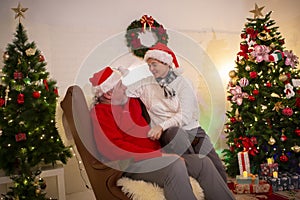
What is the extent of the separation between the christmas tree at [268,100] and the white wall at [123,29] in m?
0.72

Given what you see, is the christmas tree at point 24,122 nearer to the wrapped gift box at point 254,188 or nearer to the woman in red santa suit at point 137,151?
the woman in red santa suit at point 137,151

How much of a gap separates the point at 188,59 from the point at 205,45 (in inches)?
12.4

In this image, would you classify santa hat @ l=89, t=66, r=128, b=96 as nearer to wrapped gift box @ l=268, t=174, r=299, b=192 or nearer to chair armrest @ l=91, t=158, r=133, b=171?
chair armrest @ l=91, t=158, r=133, b=171

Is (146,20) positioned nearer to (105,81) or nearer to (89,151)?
(105,81)

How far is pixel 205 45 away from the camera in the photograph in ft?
14.0

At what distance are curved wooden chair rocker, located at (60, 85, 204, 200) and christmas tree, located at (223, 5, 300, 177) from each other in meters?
1.53

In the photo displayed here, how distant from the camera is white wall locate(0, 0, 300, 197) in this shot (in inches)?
135

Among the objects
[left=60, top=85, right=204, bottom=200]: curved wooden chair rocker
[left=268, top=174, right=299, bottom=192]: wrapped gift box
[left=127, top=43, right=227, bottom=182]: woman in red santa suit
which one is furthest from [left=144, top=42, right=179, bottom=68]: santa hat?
[left=268, top=174, right=299, bottom=192]: wrapped gift box

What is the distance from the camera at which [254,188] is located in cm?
320

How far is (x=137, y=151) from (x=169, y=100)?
671mm

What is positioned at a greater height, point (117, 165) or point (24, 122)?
point (24, 122)

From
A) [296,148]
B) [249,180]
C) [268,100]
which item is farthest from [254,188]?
[268,100]

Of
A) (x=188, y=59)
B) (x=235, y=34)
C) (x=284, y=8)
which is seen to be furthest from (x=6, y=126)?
(x=284, y=8)

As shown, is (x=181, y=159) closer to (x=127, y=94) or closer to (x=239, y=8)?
(x=127, y=94)
